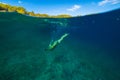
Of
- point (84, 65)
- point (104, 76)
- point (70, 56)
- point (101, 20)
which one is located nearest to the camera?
point (104, 76)

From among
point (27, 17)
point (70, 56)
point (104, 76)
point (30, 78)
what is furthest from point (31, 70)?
point (27, 17)

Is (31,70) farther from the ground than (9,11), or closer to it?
closer to it

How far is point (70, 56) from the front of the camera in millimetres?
11406

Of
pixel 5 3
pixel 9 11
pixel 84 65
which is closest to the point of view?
pixel 84 65

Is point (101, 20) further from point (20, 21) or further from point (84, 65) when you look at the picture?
point (84, 65)

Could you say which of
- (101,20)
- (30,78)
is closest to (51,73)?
(30,78)

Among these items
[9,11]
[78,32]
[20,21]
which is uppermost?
[9,11]

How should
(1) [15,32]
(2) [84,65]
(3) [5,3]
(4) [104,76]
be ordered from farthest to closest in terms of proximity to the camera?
(1) [15,32], (3) [5,3], (2) [84,65], (4) [104,76]

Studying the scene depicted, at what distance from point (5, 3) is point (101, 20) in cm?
1361

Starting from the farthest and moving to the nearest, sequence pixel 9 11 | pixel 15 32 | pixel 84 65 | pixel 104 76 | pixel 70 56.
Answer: pixel 15 32, pixel 9 11, pixel 70 56, pixel 84 65, pixel 104 76

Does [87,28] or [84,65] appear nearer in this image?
[84,65]

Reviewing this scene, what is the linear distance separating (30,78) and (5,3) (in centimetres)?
1329

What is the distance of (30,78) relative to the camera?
8.57 m

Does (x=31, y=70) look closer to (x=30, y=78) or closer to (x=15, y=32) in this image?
(x=30, y=78)
